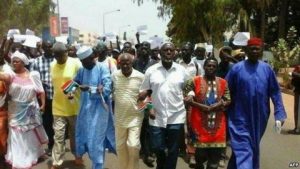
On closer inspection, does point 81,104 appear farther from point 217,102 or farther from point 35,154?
point 217,102

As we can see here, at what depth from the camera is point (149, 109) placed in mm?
6734

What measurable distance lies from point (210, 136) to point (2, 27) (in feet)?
183

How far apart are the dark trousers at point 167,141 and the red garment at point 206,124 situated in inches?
9.4

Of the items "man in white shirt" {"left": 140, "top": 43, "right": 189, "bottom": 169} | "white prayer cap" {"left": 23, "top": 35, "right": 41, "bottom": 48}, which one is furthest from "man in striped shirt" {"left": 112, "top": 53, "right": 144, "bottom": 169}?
"white prayer cap" {"left": 23, "top": 35, "right": 41, "bottom": 48}

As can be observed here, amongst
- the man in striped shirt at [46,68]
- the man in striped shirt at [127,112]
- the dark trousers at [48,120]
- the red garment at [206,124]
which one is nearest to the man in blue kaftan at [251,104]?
the red garment at [206,124]

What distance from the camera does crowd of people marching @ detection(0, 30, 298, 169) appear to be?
647cm

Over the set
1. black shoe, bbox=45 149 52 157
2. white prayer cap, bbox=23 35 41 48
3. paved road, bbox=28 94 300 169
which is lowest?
paved road, bbox=28 94 300 169

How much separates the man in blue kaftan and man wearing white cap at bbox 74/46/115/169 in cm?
172

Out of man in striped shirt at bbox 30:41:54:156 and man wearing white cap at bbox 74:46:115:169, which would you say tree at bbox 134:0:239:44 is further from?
man wearing white cap at bbox 74:46:115:169

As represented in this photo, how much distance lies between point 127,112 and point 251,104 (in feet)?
5.11

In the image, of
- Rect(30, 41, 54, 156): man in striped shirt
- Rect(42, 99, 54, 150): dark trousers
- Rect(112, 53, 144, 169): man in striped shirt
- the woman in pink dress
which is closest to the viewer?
Rect(112, 53, 144, 169): man in striped shirt

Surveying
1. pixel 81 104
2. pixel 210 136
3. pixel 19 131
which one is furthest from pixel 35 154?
pixel 210 136

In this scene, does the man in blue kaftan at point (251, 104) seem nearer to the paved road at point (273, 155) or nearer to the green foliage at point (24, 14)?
the paved road at point (273, 155)

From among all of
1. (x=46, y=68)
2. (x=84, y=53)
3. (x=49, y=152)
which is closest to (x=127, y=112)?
(x=84, y=53)
